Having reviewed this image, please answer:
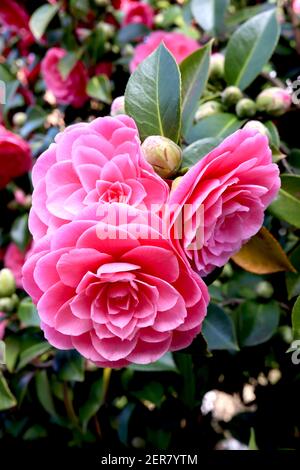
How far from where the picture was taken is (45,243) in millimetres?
551

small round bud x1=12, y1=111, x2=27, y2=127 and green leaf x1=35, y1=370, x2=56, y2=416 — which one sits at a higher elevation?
small round bud x1=12, y1=111, x2=27, y2=127

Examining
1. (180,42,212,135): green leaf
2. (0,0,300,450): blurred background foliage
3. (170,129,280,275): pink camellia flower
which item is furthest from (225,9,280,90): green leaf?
(170,129,280,275): pink camellia flower

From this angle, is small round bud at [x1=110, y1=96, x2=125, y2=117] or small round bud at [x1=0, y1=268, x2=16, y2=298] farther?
small round bud at [x1=0, y1=268, x2=16, y2=298]

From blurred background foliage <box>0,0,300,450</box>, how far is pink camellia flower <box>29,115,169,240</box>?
0.14 m

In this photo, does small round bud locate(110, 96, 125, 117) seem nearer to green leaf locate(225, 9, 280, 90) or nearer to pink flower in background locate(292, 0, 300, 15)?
green leaf locate(225, 9, 280, 90)

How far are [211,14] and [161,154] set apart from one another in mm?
629

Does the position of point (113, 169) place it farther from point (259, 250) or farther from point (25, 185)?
point (25, 185)

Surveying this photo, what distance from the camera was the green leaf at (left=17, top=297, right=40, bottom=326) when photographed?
0.95m

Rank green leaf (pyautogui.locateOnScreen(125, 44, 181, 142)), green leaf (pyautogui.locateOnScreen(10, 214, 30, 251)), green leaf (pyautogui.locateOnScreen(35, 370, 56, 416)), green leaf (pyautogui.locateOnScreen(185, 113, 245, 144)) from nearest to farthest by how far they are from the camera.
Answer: green leaf (pyautogui.locateOnScreen(125, 44, 181, 142)) → green leaf (pyautogui.locateOnScreen(185, 113, 245, 144)) → green leaf (pyautogui.locateOnScreen(35, 370, 56, 416)) → green leaf (pyautogui.locateOnScreen(10, 214, 30, 251))

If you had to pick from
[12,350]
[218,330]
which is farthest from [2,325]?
Answer: [218,330]

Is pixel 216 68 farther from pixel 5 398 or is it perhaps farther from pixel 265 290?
pixel 5 398

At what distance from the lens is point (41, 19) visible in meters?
1.24

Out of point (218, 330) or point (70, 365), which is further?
point (70, 365)

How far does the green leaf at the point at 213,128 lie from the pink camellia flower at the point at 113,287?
10.6 inches
